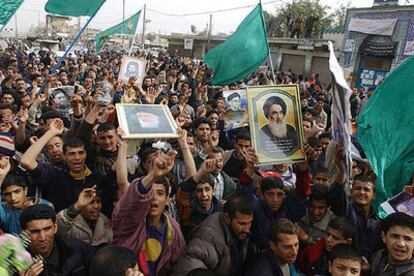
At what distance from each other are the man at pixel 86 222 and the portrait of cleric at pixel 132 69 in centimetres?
480

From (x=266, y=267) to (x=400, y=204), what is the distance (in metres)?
1.11

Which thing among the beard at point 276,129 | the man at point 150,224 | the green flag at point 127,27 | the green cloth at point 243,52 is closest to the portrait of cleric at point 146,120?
the man at point 150,224

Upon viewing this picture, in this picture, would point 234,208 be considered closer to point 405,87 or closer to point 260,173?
point 260,173

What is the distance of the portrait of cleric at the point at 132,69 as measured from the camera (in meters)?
7.25

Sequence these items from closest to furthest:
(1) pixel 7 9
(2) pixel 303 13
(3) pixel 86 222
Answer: (3) pixel 86 222 → (1) pixel 7 9 → (2) pixel 303 13

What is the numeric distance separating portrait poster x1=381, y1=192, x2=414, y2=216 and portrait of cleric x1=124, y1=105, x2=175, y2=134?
1.56m

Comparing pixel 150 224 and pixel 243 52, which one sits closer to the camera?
pixel 150 224

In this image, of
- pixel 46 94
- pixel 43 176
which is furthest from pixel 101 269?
pixel 46 94

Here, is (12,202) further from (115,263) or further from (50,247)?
(115,263)

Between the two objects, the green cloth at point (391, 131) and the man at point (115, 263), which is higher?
the green cloth at point (391, 131)

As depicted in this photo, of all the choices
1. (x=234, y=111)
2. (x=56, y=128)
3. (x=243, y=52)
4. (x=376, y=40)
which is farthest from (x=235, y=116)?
(x=376, y=40)

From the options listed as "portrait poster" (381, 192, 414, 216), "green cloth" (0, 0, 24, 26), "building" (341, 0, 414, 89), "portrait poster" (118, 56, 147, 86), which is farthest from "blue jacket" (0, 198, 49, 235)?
"building" (341, 0, 414, 89)

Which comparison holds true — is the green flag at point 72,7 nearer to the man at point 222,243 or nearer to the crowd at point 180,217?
the crowd at point 180,217

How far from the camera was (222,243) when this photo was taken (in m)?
2.48
